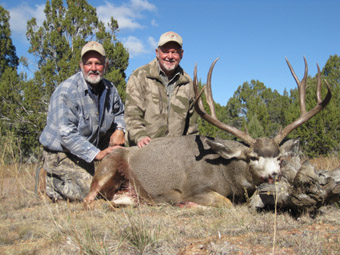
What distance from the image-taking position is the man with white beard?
5117 millimetres

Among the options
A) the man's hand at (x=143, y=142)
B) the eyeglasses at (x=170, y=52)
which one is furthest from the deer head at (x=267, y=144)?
the eyeglasses at (x=170, y=52)

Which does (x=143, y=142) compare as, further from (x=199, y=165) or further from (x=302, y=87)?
(x=302, y=87)

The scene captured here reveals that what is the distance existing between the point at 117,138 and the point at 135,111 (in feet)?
1.91

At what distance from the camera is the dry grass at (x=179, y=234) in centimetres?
239

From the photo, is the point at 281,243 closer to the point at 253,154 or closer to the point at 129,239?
the point at 129,239

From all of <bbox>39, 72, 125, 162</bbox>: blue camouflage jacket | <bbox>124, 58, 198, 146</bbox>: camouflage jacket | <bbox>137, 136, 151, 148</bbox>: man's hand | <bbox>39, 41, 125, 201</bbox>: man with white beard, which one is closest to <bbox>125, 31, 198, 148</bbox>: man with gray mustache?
<bbox>124, 58, 198, 146</bbox>: camouflage jacket

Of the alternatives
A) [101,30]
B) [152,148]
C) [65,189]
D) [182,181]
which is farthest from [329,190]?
[101,30]

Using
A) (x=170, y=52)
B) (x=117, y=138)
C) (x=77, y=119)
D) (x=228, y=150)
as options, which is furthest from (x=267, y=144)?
(x=77, y=119)

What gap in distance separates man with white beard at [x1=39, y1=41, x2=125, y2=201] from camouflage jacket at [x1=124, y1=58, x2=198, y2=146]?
0.54 metres

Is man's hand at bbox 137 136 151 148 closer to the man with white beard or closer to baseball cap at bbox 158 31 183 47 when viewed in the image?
the man with white beard

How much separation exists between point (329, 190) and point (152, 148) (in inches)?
97.9

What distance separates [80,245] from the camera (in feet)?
7.41

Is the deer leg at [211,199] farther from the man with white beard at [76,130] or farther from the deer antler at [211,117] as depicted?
the man with white beard at [76,130]

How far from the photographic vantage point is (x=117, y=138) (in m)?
5.67
